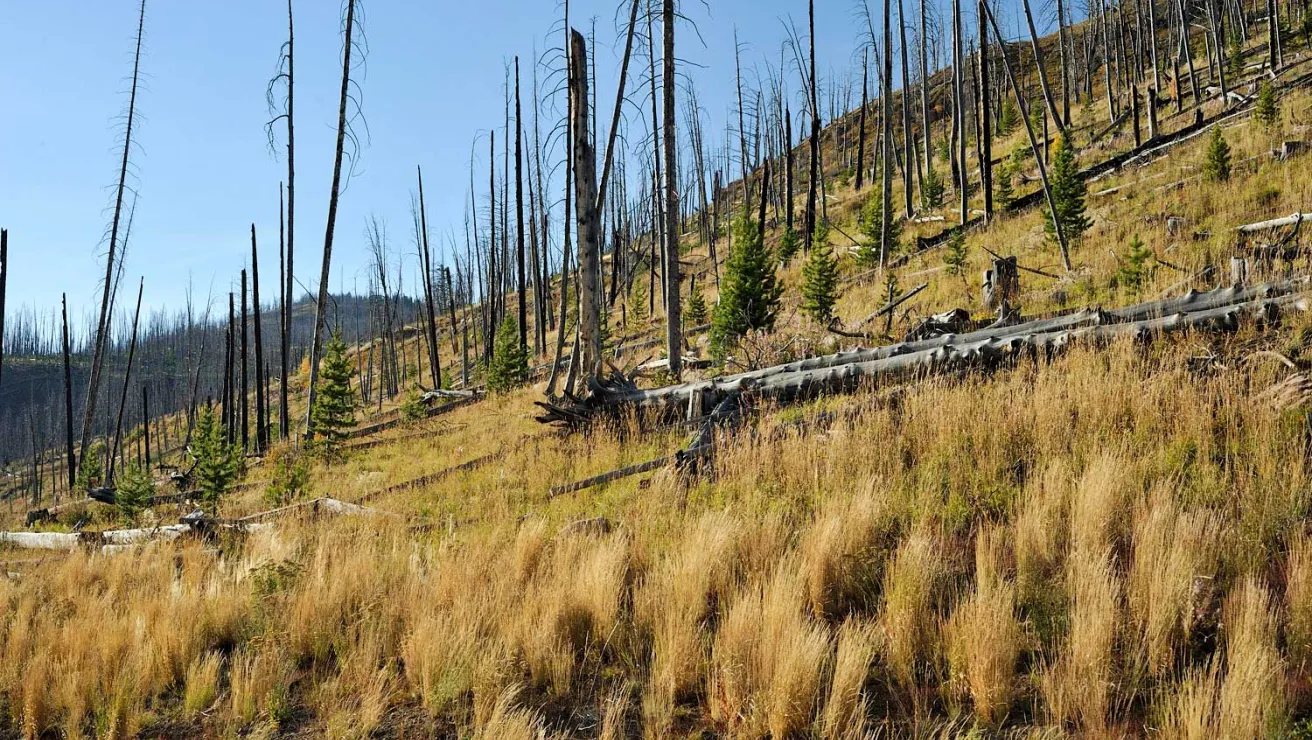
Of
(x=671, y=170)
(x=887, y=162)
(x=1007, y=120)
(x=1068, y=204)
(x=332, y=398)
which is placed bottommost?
(x=332, y=398)

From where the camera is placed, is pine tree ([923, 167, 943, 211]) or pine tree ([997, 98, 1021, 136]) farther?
pine tree ([997, 98, 1021, 136])

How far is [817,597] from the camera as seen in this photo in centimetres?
321

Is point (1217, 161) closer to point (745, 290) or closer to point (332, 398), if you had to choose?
point (745, 290)

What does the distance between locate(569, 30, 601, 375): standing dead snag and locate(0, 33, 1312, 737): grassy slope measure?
4854mm

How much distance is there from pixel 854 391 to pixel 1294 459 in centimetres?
400

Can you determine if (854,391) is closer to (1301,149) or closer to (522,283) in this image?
(1301,149)

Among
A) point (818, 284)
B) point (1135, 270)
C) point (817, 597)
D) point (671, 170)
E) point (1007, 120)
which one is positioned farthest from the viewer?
point (1007, 120)

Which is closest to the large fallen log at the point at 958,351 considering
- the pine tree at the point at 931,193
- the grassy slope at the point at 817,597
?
the grassy slope at the point at 817,597

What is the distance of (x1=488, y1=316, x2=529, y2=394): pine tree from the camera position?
1870 cm

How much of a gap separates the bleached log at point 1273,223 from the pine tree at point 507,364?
1665 centimetres

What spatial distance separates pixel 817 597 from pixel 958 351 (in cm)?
453

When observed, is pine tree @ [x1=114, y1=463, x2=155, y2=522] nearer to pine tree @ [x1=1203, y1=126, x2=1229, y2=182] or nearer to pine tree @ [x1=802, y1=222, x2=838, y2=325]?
pine tree @ [x1=802, y1=222, x2=838, y2=325]

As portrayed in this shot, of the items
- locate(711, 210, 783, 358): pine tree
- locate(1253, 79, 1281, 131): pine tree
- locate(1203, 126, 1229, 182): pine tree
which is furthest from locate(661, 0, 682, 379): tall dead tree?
locate(1253, 79, 1281, 131): pine tree

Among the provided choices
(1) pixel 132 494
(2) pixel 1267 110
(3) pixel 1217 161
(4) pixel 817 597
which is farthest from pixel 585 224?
(2) pixel 1267 110
